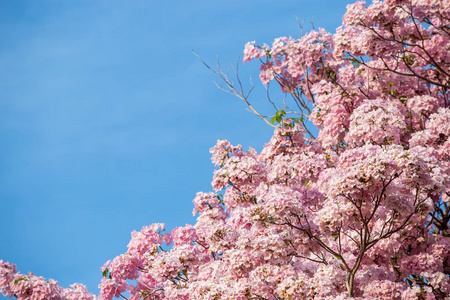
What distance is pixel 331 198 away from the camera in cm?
690

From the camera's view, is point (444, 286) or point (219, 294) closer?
point (219, 294)

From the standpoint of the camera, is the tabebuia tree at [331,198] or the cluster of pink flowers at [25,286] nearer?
the tabebuia tree at [331,198]

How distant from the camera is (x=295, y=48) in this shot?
11.9 meters

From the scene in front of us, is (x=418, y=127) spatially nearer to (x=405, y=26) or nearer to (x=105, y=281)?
(x=405, y=26)

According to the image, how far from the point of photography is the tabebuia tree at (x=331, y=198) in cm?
702

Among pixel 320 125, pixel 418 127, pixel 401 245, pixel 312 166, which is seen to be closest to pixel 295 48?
pixel 320 125

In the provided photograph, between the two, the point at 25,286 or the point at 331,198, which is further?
the point at 25,286

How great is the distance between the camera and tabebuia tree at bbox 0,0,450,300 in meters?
7.02

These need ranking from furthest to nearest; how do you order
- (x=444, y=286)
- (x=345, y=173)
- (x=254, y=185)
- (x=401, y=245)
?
(x=254, y=185) < (x=401, y=245) < (x=444, y=286) < (x=345, y=173)

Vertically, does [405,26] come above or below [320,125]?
above

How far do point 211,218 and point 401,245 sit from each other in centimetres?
376

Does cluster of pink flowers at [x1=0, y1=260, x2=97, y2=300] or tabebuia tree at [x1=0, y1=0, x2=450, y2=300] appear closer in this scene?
tabebuia tree at [x1=0, y1=0, x2=450, y2=300]

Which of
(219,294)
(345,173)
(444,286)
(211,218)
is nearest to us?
(345,173)

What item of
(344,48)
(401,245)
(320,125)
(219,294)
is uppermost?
(344,48)
